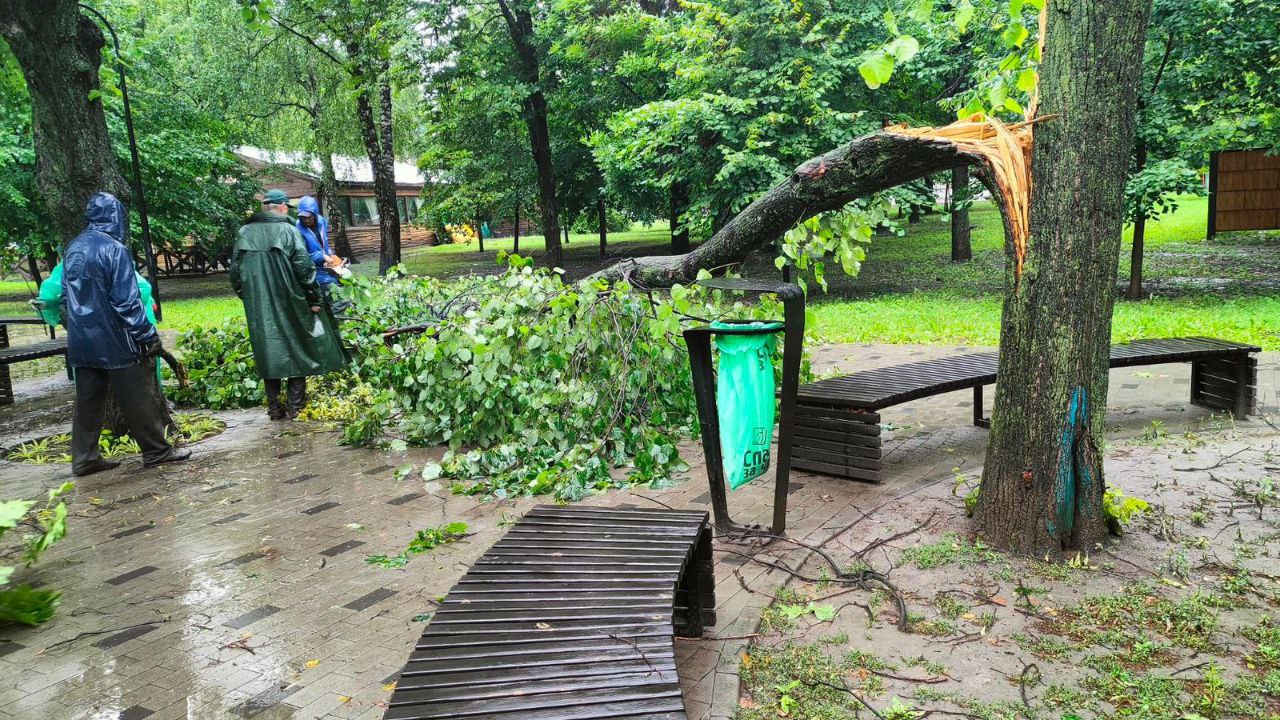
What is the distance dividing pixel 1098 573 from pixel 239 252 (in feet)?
22.6

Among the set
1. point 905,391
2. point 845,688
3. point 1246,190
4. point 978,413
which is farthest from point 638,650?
point 1246,190

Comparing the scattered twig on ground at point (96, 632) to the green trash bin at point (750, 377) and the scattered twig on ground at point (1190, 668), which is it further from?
the scattered twig on ground at point (1190, 668)

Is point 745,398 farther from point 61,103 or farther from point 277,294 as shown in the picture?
point 61,103

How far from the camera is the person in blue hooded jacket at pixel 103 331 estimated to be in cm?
570

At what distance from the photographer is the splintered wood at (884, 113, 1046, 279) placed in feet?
11.9

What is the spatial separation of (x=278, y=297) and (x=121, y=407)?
1664 millimetres

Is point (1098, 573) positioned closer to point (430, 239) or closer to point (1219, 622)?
point (1219, 622)

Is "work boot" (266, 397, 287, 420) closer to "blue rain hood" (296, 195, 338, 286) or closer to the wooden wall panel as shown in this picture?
"blue rain hood" (296, 195, 338, 286)

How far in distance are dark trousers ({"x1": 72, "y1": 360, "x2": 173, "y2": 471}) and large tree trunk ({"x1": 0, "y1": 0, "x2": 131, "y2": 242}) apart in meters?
1.41

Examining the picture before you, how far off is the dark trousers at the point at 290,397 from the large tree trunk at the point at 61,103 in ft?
6.41

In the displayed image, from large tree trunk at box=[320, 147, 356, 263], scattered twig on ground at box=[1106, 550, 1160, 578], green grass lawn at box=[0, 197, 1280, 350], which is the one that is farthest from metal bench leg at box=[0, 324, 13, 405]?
large tree trunk at box=[320, 147, 356, 263]

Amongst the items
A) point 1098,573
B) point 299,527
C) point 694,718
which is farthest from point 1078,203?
point 299,527

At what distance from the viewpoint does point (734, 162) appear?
501 inches

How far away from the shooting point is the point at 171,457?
632 centimetres
